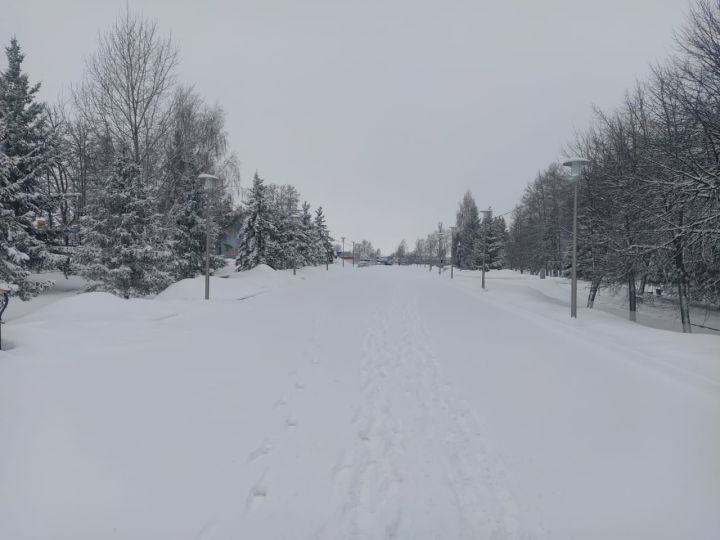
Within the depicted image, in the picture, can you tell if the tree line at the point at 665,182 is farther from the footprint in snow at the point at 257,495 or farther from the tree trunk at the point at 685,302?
the footprint in snow at the point at 257,495

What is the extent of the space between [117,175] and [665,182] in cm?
1956

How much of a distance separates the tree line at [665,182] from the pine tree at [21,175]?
896 inches

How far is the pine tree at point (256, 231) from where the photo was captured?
31891mm

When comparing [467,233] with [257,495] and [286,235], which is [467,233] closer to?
[286,235]

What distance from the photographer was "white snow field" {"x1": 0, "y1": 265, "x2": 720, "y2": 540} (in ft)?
8.79

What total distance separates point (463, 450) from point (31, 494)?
11.6 ft

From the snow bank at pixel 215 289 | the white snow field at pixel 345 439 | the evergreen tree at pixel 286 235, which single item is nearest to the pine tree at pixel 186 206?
the snow bank at pixel 215 289

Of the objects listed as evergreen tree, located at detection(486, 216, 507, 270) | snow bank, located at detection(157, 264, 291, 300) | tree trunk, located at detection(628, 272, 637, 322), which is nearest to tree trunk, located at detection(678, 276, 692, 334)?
tree trunk, located at detection(628, 272, 637, 322)

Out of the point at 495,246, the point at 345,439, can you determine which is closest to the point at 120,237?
the point at 345,439

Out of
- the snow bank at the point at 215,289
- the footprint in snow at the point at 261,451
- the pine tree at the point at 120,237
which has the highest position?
the pine tree at the point at 120,237

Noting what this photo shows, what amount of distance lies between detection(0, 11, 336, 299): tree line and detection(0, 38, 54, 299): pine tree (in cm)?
5

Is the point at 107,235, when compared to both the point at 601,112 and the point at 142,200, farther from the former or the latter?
the point at 601,112

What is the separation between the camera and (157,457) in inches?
130

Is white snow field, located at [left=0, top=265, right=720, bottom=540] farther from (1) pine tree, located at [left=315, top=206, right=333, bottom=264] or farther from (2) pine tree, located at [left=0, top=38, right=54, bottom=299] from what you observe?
(1) pine tree, located at [left=315, top=206, right=333, bottom=264]
